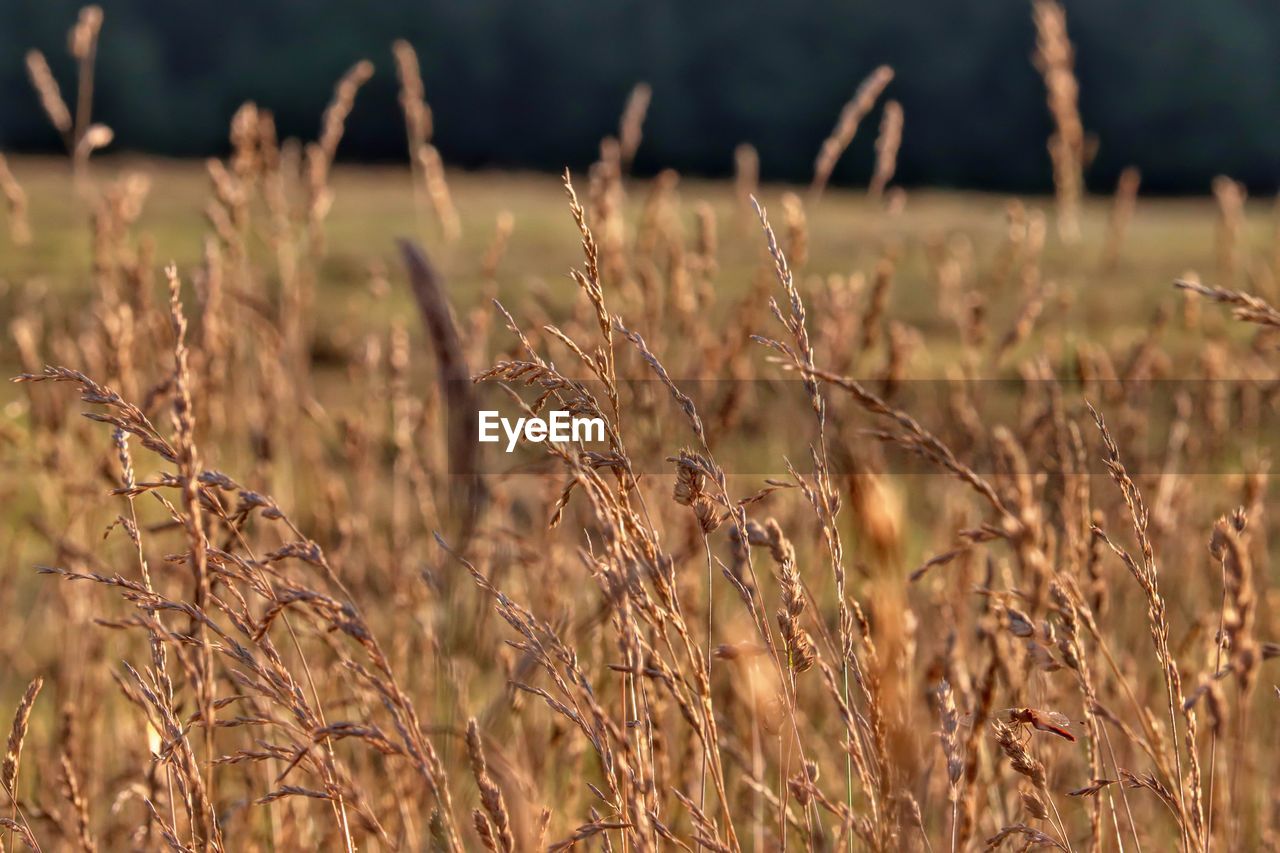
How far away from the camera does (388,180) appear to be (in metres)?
16.0

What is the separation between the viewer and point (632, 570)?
97 centimetres

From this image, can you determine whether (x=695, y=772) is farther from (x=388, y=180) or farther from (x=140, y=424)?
(x=388, y=180)

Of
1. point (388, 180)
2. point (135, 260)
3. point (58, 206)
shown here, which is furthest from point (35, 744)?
point (388, 180)

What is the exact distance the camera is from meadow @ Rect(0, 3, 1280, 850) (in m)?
0.97

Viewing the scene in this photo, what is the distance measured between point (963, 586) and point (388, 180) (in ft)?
49.3
